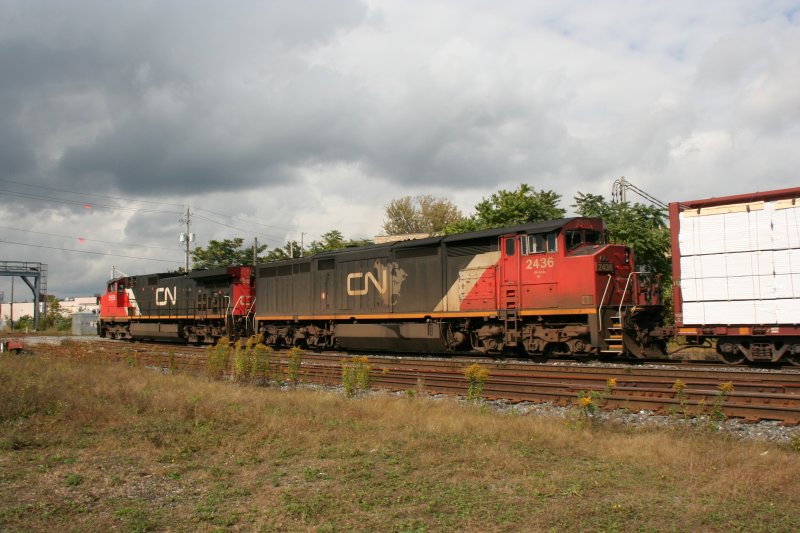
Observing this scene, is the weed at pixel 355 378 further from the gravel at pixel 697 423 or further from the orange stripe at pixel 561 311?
the orange stripe at pixel 561 311

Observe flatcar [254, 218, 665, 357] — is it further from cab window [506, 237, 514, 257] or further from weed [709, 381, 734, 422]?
weed [709, 381, 734, 422]

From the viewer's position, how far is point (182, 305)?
29.0m

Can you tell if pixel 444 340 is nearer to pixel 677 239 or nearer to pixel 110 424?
pixel 677 239

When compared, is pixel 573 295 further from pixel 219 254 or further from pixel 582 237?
pixel 219 254

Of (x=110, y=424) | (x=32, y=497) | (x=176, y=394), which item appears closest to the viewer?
(x=32, y=497)

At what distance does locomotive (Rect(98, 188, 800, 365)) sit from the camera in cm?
1378

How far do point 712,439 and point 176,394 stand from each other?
8.18 meters

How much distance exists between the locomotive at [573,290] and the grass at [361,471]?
7.00 m

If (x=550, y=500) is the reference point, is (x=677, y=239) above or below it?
above

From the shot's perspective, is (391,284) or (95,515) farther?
(391,284)

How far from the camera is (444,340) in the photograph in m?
18.0

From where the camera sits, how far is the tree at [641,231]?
23953 mm

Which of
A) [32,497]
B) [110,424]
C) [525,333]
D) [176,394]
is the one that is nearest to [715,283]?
[525,333]

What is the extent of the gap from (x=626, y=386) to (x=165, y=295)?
25.9 meters
